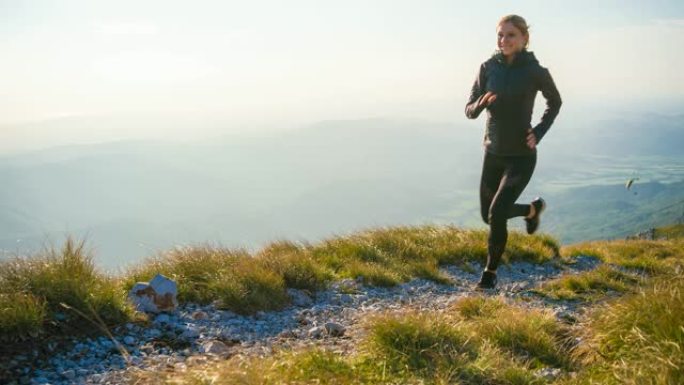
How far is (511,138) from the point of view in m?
7.82

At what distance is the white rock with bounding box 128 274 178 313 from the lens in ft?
20.3

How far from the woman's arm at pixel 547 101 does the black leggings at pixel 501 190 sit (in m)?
0.44

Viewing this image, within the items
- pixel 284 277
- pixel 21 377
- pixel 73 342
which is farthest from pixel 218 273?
pixel 21 377

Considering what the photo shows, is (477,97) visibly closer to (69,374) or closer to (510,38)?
(510,38)

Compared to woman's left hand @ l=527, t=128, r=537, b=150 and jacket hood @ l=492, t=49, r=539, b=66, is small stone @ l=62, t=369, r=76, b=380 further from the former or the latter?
jacket hood @ l=492, t=49, r=539, b=66

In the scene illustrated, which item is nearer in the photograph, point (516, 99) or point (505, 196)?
point (516, 99)

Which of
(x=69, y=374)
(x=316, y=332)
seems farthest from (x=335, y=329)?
(x=69, y=374)

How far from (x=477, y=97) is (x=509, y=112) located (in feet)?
2.84

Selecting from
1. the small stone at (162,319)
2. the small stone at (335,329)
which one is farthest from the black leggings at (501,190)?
the small stone at (162,319)

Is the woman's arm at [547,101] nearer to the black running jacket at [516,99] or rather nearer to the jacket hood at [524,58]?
the black running jacket at [516,99]

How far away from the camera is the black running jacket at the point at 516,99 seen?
767 centimetres

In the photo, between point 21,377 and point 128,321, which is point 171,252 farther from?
point 21,377

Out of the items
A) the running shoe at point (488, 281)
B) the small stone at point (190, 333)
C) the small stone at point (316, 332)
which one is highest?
the small stone at point (190, 333)

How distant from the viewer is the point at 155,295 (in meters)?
6.29
